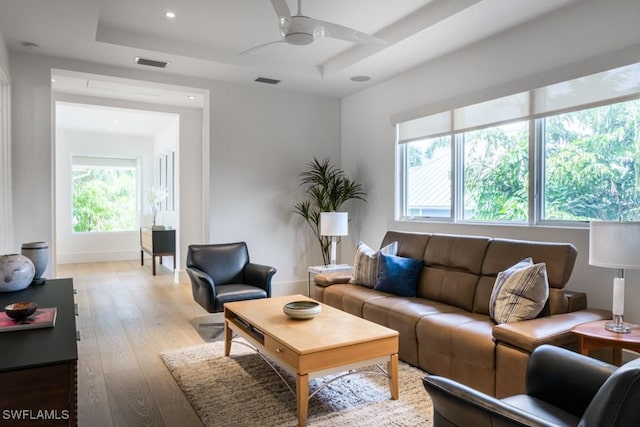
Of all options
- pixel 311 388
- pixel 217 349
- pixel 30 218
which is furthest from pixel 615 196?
pixel 30 218

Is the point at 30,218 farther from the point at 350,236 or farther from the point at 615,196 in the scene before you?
the point at 615,196

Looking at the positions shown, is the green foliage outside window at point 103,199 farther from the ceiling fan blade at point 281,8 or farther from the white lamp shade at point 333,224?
the ceiling fan blade at point 281,8

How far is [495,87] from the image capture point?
154 inches

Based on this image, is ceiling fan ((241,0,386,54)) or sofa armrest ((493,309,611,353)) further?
ceiling fan ((241,0,386,54))

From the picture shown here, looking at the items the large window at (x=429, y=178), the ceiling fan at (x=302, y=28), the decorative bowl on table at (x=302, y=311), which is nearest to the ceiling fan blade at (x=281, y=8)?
the ceiling fan at (x=302, y=28)

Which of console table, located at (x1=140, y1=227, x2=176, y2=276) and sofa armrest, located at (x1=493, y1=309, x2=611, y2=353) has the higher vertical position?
console table, located at (x1=140, y1=227, x2=176, y2=276)

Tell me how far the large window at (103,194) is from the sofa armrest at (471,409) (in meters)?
9.35

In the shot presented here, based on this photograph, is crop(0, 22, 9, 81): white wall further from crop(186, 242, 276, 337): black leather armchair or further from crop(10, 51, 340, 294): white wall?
crop(186, 242, 276, 337): black leather armchair

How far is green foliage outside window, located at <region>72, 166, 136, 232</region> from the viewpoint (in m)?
9.10

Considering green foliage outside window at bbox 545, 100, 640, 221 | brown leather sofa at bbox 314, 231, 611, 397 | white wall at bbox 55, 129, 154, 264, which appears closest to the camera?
brown leather sofa at bbox 314, 231, 611, 397

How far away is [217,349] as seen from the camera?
11.9ft

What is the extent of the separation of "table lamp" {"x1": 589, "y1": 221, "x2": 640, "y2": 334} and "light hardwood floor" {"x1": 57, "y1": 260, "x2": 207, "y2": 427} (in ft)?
8.43

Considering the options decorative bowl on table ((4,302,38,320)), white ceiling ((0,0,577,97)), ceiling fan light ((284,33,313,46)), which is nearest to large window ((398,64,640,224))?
white ceiling ((0,0,577,97))

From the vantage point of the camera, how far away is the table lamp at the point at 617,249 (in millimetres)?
2398
